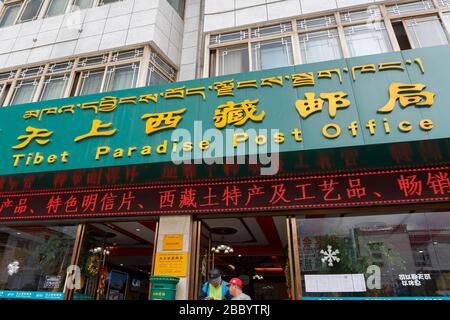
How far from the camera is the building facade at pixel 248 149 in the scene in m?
5.17

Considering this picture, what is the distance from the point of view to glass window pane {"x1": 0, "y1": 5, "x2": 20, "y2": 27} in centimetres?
1052

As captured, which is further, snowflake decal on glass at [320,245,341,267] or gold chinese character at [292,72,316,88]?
gold chinese character at [292,72,316,88]

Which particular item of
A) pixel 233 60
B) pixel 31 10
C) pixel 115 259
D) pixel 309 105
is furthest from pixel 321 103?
pixel 115 259

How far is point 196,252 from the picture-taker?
6102mm

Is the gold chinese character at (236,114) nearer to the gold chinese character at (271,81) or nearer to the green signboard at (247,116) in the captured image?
the green signboard at (247,116)

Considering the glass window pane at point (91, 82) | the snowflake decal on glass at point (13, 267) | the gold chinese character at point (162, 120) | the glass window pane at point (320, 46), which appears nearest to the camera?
the gold chinese character at point (162, 120)

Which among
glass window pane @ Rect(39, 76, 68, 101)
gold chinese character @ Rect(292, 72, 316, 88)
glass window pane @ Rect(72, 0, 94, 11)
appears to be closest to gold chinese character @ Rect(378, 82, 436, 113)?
gold chinese character @ Rect(292, 72, 316, 88)

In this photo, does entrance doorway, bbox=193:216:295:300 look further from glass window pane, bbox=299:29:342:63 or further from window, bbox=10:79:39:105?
window, bbox=10:79:39:105

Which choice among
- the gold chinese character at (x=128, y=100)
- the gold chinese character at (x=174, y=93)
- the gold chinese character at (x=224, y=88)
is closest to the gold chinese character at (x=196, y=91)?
the gold chinese character at (x=174, y=93)

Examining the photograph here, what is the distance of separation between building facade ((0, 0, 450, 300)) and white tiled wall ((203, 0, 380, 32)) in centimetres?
4

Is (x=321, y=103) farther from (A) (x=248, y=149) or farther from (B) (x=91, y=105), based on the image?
(B) (x=91, y=105)

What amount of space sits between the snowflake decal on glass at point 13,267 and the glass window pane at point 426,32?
967 cm

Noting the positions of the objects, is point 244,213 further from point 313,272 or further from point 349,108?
point 349,108
